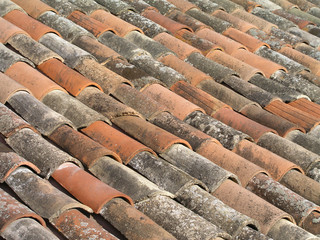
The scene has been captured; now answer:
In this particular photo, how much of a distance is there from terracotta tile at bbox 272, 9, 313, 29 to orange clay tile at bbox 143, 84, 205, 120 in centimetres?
305

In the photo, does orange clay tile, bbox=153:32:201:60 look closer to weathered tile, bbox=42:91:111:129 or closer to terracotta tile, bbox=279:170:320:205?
weathered tile, bbox=42:91:111:129

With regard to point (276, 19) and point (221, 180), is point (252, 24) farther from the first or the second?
point (221, 180)

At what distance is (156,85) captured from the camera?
4.50 m

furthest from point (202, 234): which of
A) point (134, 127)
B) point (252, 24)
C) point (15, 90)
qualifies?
point (252, 24)

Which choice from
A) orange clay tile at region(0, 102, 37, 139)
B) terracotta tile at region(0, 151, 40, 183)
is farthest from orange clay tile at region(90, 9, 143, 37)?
terracotta tile at region(0, 151, 40, 183)

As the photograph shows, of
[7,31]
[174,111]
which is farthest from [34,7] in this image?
[174,111]

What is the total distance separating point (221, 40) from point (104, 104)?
82.5 inches

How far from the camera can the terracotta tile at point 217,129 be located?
4098 mm

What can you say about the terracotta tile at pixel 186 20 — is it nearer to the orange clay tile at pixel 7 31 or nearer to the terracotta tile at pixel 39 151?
the orange clay tile at pixel 7 31

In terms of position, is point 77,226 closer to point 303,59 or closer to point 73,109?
point 73,109

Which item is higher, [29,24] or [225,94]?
[29,24]

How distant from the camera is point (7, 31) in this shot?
176 inches

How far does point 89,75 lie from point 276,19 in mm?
3208

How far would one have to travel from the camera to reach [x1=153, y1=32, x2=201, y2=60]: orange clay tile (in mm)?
5227
